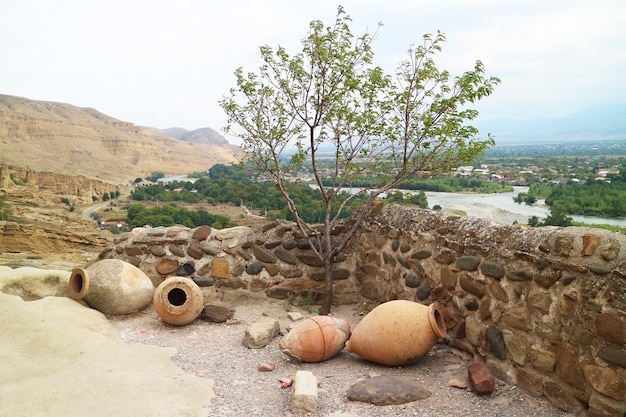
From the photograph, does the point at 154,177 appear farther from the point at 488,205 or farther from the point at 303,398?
the point at 303,398

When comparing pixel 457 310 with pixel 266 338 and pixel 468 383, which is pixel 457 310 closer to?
pixel 468 383

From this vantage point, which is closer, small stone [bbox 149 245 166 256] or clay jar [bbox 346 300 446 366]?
clay jar [bbox 346 300 446 366]

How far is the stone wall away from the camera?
9.70 feet

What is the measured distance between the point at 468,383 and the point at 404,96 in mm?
3319

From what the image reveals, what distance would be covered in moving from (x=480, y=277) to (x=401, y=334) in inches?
35.4

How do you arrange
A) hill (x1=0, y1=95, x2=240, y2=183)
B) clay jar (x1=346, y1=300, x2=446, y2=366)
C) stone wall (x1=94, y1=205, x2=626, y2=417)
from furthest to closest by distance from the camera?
hill (x1=0, y1=95, x2=240, y2=183), clay jar (x1=346, y1=300, x2=446, y2=366), stone wall (x1=94, y1=205, x2=626, y2=417)

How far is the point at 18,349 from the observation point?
398cm

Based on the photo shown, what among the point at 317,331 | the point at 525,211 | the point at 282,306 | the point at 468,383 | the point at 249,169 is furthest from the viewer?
the point at 525,211

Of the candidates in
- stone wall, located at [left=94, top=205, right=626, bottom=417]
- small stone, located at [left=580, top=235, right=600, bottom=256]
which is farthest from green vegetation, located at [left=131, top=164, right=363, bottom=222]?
small stone, located at [left=580, top=235, right=600, bottom=256]

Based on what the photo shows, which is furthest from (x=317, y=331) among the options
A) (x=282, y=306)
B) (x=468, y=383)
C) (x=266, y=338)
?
(x=282, y=306)

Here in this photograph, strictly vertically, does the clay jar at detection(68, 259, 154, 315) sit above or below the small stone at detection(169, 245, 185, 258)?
below

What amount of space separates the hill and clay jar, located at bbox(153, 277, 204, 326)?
187 ft

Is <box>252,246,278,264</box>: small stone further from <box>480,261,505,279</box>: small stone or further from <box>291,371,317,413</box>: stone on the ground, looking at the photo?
<box>480,261,505,279</box>: small stone

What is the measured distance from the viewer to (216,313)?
17.3ft
